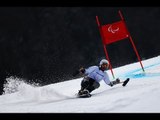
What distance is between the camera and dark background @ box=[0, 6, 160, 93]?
23594mm

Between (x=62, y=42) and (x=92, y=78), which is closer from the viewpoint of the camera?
(x=92, y=78)

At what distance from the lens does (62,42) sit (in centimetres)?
2570

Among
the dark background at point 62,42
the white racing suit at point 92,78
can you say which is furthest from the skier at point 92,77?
the dark background at point 62,42

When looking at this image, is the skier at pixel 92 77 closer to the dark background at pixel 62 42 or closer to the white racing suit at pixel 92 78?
the white racing suit at pixel 92 78

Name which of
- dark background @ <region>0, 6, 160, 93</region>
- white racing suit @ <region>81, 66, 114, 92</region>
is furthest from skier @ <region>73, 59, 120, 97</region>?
dark background @ <region>0, 6, 160, 93</region>

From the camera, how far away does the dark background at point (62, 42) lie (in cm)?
2359

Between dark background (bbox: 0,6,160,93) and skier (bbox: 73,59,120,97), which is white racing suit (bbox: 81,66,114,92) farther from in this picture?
dark background (bbox: 0,6,160,93)

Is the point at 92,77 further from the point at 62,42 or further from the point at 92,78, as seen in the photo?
the point at 62,42

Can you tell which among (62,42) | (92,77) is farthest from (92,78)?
(62,42)

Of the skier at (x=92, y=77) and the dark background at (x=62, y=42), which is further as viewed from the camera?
the dark background at (x=62, y=42)

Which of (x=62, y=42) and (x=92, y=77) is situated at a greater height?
(x=62, y=42)

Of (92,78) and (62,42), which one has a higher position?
(62,42)

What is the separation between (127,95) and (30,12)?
2062 centimetres
